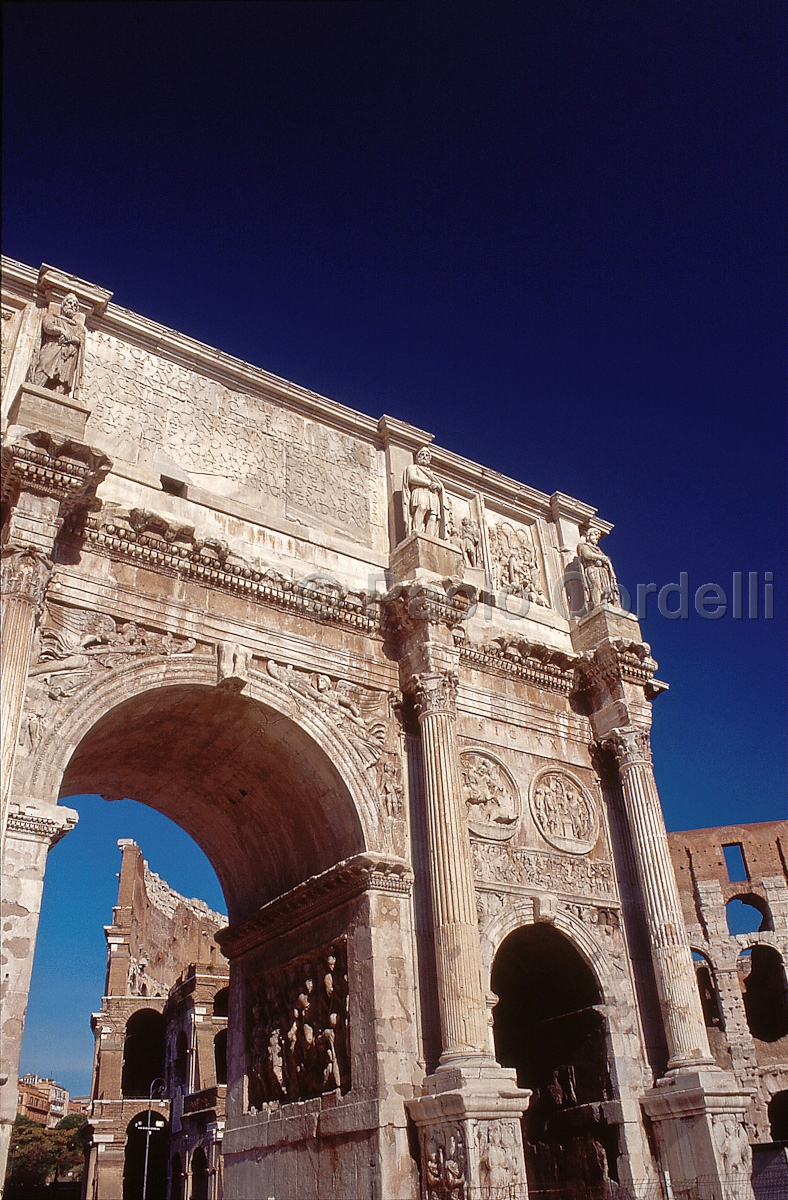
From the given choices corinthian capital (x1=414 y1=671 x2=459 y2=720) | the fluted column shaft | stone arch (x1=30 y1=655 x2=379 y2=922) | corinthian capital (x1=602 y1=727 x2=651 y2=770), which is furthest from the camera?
corinthian capital (x1=602 y1=727 x2=651 y2=770)

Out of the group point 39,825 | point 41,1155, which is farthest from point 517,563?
point 41,1155

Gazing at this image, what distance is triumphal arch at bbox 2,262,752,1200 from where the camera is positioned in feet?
32.5

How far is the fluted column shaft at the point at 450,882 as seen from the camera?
10055 mm

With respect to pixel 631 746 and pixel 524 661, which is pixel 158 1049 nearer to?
pixel 524 661

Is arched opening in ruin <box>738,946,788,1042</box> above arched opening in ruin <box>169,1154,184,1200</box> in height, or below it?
above

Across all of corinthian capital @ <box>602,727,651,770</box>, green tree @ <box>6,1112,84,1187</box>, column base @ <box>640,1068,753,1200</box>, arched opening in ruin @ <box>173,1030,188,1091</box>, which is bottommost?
column base @ <box>640,1068,753,1200</box>

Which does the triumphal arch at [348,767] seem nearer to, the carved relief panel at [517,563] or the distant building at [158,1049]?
the carved relief panel at [517,563]

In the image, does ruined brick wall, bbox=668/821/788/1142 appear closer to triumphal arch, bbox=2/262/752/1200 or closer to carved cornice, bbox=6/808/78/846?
triumphal arch, bbox=2/262/752/1200

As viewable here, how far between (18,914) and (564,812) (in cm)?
757

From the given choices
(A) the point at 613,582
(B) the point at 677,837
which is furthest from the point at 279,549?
(B) the point at 677,837

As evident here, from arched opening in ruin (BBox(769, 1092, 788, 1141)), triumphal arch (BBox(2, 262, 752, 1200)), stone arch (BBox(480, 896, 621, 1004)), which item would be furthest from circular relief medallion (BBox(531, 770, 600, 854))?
arched opening in ruin (BBox(769, 1092, 788, 1141))

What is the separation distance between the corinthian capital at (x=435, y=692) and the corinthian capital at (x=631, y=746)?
3.05 meters

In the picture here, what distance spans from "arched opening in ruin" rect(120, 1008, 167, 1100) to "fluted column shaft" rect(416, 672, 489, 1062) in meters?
30.4

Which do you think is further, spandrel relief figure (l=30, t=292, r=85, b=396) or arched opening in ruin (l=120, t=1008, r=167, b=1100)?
arched opening in ruin (l=120, t=1008, r=167, b=1100)
